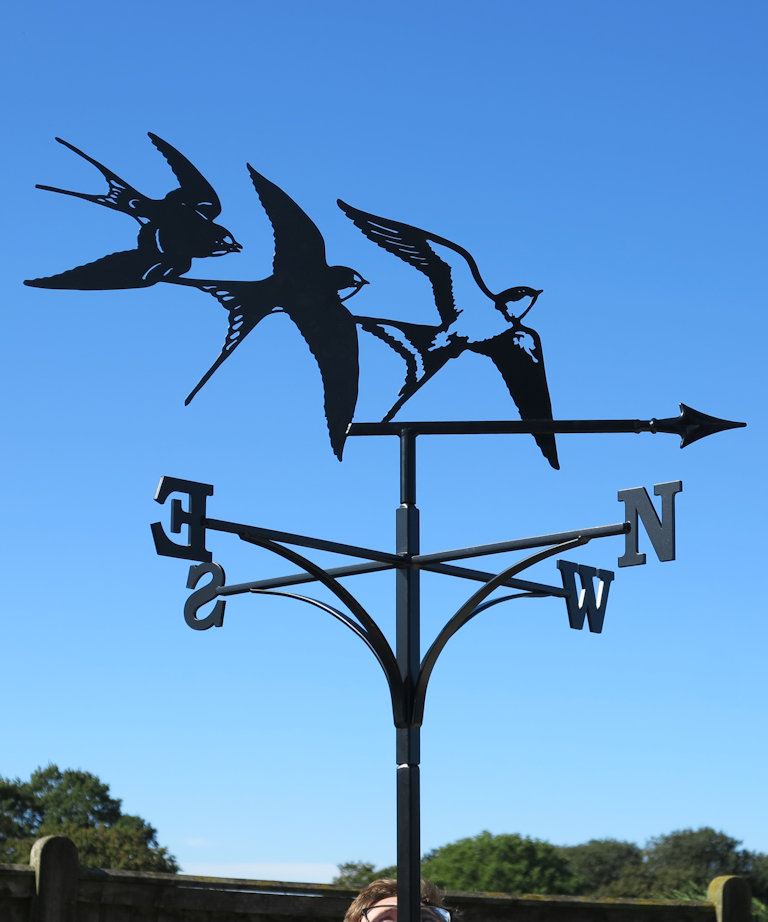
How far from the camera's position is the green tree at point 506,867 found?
42.1 m

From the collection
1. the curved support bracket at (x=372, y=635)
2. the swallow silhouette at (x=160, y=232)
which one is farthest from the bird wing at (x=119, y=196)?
the curved support bracket at (x=372, y=635)

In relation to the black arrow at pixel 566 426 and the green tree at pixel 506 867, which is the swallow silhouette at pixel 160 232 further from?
the green tree at pixel 506 867

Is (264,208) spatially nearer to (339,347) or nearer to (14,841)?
(339,347)

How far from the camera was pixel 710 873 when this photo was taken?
166 ft

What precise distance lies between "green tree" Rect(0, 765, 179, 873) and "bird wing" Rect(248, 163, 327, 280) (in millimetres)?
32371

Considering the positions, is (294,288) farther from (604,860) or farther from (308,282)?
(604,860)

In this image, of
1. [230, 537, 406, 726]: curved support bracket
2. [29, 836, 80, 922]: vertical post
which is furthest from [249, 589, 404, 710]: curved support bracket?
[29, 836, 80, 922]: vertical post

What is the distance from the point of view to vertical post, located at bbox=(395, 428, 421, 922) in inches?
163

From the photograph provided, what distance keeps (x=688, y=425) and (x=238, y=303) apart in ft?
5.55

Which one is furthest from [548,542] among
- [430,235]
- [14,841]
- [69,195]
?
[14,841]

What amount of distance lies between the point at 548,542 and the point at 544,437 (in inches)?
36.2

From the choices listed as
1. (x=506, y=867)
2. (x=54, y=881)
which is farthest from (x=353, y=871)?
(x=54, y=881)

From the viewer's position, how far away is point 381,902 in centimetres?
353

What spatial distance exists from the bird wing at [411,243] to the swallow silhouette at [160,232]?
0.49 meters
